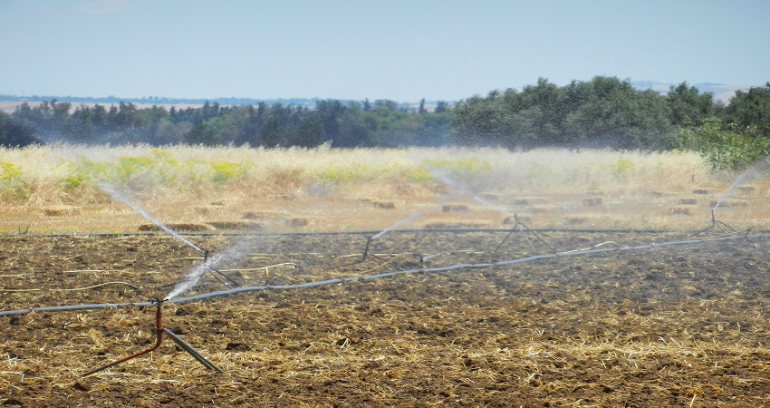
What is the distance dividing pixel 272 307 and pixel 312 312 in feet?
1.03

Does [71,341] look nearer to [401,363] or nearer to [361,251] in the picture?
[401,363]

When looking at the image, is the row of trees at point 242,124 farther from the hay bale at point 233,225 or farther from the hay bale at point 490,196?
the hay bale at point 233,225

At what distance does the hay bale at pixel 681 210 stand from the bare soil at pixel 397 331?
4.70 meters

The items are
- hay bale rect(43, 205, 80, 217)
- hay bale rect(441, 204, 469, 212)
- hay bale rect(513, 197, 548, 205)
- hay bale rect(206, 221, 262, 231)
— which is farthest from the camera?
hay bale rect(513, 197, 548, 205)

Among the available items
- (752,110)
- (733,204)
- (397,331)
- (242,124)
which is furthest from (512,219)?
(752,110)

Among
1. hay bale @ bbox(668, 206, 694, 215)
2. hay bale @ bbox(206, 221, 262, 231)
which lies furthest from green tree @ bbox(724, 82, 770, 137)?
hay bale @ bbox(206, 221, 262, 231)

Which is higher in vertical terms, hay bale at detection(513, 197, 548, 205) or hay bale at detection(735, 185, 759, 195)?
hay bale at detection(735, 185, 759, 195)

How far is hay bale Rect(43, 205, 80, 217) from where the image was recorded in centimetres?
1015

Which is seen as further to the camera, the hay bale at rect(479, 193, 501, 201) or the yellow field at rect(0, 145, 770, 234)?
the hay bale at rect(479, 193, 501, 201)

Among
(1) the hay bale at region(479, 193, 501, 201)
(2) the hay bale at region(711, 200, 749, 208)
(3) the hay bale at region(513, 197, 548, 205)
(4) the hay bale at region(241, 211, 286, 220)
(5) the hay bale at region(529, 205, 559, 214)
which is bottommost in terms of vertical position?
(4) the hay bale at region(241, 211, 286, 220)

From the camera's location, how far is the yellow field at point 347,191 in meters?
10.0

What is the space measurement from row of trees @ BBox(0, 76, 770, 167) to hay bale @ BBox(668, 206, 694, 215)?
1122 cm

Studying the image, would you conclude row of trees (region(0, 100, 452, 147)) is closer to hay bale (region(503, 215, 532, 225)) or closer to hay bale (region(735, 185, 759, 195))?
hay bale (region(503, 215, 532, 225))

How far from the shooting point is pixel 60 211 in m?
10.2
